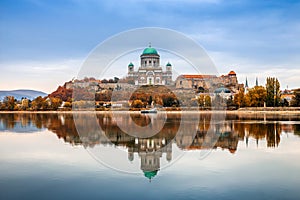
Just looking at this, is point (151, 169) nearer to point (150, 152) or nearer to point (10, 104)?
point (150, 152)

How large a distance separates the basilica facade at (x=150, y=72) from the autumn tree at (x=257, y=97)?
32036mm

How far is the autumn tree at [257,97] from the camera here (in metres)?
38.4

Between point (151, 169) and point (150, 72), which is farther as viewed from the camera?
point (150, 72)

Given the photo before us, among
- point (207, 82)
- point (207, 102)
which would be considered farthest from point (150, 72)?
point (207, 102)

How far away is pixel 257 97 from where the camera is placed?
3844cm

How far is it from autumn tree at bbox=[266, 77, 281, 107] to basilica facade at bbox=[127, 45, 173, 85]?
34.5 m

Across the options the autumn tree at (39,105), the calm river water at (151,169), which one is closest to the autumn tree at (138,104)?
the autumn tree at (39,105)

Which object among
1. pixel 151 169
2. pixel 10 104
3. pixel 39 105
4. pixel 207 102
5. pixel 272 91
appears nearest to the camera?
pixel 151 169

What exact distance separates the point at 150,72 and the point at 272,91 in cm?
3655

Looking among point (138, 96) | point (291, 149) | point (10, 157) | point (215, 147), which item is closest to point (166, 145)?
point (215, 147)

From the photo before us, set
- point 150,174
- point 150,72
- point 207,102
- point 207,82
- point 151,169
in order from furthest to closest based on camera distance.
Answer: point 207,82 → point 150,72 → point 207,102 → point 151,169 → point 150,174

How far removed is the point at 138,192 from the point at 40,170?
2.77 meters

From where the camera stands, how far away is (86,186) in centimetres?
628

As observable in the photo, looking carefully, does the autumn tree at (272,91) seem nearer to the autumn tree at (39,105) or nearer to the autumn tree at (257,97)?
the autumn tree at (257,97)
